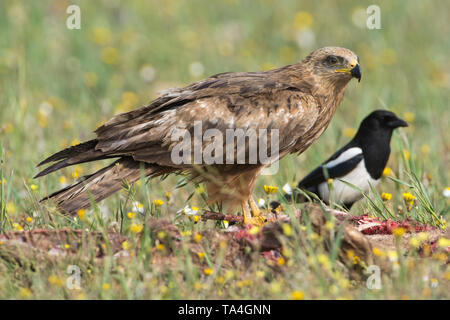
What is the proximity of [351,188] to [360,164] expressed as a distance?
11.7 inches

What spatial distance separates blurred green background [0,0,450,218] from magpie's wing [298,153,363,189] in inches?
30.7

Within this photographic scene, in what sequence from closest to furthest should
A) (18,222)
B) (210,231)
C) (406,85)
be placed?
(210,231) → (18,222) → (406,85)

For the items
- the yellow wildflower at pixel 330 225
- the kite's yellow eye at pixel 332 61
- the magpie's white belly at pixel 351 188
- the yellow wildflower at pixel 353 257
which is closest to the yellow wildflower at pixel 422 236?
the yellow wildflower at pixel 353 257

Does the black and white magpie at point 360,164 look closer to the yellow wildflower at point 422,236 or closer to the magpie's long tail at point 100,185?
the magpie's long tail at point 100,185

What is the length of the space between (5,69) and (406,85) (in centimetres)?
A: 534

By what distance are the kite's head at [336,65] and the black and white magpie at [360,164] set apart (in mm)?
960

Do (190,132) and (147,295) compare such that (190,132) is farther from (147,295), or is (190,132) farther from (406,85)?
(406,85)

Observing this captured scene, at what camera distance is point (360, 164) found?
6559 mm

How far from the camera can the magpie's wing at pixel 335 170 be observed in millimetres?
6527

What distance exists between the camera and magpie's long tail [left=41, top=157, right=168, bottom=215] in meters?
4.98

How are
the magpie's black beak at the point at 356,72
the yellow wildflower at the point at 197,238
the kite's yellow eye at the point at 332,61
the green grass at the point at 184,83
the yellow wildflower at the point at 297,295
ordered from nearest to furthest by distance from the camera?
the yellow wildflower at the point at 297,295
the green grass at the point at 184,83
the yellow wildflower at the point at 197,238
the magpie's black beak at the point at 356,72
the kite's yellow eye at the point at 332,61

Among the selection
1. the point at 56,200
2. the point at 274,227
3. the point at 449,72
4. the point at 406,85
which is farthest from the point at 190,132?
the point at 449,72

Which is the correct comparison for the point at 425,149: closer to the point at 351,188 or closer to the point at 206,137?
the point at 351,188
